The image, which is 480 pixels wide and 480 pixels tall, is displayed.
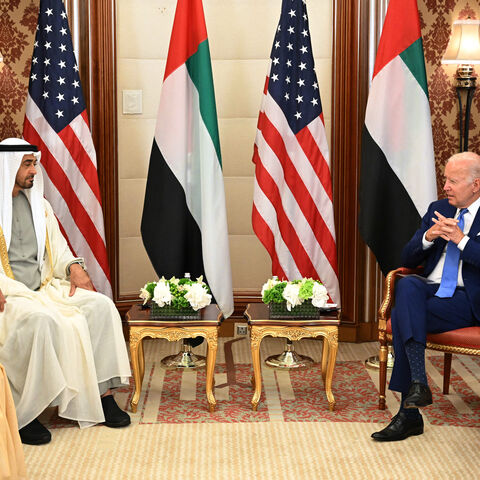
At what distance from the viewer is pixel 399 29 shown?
471 cm

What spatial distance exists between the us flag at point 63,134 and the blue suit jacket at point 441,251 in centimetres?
200

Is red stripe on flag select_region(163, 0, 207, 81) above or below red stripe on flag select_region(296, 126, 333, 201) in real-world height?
above

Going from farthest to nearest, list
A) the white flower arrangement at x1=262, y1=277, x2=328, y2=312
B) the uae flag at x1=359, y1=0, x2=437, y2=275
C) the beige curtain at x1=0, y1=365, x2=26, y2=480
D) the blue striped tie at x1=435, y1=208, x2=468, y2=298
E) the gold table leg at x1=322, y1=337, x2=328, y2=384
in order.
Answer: the uae flag at x1=359, y1=0, x2=437, y2=275 → the gold table leg at x1=322, y1=337, x2=328, y2=384 → the white flower arrangement at x1=262, y1=277, x2=328, y2=312 → the blue striped tie at x1=435, y1=208, x2=468, y2=298 → the beige curtain at x1=0, y1=365, x2=26, y2=480

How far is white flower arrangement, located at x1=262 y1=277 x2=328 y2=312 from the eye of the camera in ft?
13.2

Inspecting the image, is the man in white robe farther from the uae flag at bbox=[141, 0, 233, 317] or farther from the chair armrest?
the chair armrest

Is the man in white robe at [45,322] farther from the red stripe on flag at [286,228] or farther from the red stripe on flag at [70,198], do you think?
the red stripe on flag at [286,228]

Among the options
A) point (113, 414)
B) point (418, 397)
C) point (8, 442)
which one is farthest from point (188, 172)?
point (8, 442)

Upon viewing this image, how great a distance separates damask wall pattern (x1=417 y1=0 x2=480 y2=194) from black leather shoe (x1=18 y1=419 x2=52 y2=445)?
340 cm

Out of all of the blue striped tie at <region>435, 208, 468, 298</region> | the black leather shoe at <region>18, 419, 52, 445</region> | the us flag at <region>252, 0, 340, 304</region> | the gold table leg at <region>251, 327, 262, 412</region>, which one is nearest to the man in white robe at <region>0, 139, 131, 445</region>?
the black leather shoe at <region>18, 419, 52, 445</region>

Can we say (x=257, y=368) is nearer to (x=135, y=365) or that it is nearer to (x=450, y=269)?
(x=135, y=365)

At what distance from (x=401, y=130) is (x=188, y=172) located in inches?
53.9

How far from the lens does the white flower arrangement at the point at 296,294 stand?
4.03 meters

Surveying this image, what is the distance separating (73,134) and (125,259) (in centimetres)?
123

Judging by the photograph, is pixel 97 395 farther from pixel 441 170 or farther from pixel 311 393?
pixel 441 170
